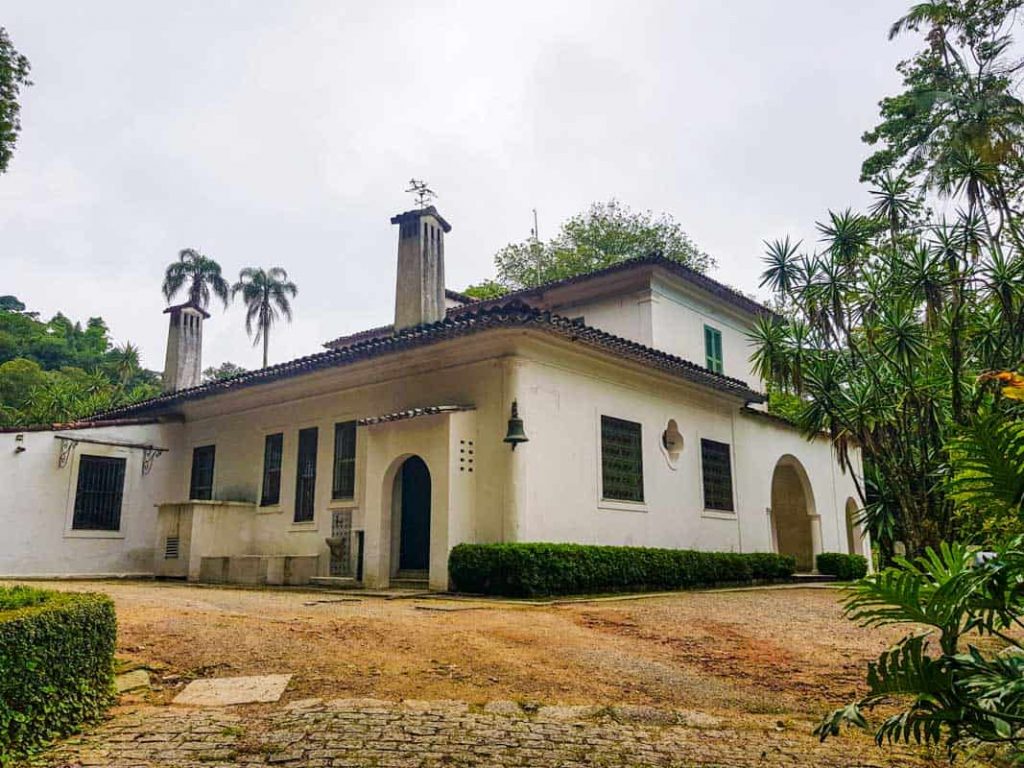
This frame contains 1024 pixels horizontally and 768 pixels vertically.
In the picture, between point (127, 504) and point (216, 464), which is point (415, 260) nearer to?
point (216, 464)

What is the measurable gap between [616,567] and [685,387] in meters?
5.20

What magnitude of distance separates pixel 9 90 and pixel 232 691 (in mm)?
6247

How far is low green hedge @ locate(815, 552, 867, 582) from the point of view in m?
19.6

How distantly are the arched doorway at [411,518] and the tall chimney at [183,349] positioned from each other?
1063 centimetres

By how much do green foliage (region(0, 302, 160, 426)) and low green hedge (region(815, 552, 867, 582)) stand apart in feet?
88.0

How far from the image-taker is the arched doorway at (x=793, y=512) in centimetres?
2081

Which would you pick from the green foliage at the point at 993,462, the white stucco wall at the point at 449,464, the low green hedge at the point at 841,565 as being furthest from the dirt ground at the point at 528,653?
the low green hedge at the point at 841,565

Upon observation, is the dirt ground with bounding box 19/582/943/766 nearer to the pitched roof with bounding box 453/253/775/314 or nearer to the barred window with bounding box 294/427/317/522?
the barred window with bounding box 294/427/317/522

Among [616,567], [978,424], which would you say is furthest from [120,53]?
[978,424]

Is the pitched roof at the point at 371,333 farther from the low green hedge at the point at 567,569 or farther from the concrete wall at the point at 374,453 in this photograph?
the low green hedge at the point at 567,569

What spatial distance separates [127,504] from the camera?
58.4 feet

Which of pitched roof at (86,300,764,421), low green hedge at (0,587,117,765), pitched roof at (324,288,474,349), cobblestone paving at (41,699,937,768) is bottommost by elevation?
cobblestone paving at (41,699,937,768)

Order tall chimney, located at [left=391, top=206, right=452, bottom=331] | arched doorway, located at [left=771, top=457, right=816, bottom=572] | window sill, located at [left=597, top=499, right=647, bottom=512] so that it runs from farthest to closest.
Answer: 1. arched doorway, located at [left=771, top=457, right=816, bottom=572]
2. tall chimney, located at [left=391, top=206, right=452, bottom=331]
3. window sill, located at [left=597, top=499, right=647, bottom=512]

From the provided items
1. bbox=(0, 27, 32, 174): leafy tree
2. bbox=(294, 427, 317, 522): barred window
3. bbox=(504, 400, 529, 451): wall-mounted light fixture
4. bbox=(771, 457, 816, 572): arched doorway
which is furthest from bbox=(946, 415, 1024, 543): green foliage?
bbox=(771, 457, 816, 572): arched doorway
